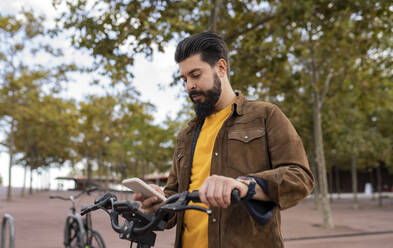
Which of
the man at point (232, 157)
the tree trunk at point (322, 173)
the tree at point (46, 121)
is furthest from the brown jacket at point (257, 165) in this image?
the tree at point (46, 121)

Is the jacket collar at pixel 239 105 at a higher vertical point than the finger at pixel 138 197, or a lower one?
→ higher

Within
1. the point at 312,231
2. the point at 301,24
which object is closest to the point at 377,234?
the point at 312,231

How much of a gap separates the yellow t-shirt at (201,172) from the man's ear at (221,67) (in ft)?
0.69

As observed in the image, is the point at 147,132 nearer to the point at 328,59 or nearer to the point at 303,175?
the point at 328,59

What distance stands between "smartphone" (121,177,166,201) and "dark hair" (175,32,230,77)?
27.6 inches

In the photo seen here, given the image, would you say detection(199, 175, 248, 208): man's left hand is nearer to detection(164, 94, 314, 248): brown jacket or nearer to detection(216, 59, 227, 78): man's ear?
detection(164, 94, 314, 248): brown jacket

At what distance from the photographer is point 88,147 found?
39.8m

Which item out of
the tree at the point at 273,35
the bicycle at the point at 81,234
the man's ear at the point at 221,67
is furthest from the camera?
the tree at the point at 273,35

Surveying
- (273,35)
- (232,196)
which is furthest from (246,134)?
(273,35)

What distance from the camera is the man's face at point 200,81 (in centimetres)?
193

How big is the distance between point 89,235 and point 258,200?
5201 millimetres

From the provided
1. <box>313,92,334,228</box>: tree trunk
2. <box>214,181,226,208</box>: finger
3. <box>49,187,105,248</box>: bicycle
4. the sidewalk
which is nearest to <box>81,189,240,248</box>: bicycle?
<box>214,181,226,208</box>: finger

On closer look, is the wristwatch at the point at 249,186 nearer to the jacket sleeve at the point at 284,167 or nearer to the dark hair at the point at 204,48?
the jacket sleeve at the point at 284,167

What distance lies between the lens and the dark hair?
194 centimetres
